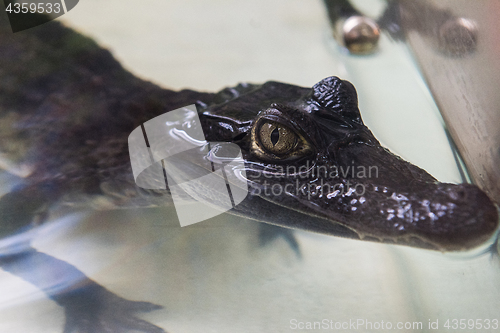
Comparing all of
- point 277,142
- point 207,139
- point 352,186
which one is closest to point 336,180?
point 352,186

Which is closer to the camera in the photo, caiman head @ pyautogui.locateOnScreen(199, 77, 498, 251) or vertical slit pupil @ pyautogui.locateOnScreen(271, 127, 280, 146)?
caiman head @ pyautogui.locateOnScreen(199, 77, 498, 251)

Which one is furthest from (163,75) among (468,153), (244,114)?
(468,153)

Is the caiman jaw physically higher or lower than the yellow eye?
lower

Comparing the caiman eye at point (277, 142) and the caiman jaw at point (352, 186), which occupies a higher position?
the caiman eye at point (277, 142)

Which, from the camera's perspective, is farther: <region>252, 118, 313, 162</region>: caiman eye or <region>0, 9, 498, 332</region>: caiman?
<region>252, 118, 313, 162</region>: caiman eye

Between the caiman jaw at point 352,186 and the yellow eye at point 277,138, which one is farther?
the yellow eye at point 277,138

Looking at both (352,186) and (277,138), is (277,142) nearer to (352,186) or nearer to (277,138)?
(277,138)
